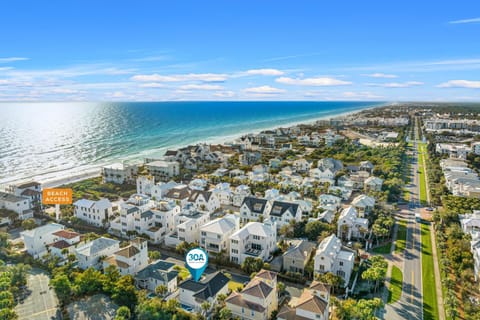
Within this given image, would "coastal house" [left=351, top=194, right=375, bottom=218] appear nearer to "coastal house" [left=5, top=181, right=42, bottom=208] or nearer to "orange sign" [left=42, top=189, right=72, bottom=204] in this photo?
"orange sign" [left=42, top=189, right=72, bottom=204]

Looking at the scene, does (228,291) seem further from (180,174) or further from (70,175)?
(70,175)

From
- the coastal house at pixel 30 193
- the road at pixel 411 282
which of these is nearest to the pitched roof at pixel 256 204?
the road at pixel 411 282

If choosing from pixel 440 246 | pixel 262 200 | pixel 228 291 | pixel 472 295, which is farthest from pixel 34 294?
pixel 440 246

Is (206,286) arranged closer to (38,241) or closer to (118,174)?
(38,241)

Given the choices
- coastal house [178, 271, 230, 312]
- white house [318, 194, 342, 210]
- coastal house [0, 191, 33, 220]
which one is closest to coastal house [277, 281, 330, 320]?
coastal house [178, 271, 230, 312]

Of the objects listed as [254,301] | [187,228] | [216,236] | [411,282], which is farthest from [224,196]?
[411,282]
